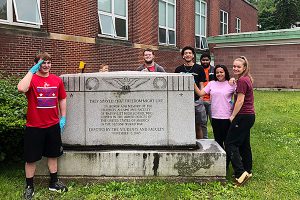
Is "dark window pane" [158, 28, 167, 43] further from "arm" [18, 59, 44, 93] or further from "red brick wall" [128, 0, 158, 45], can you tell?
"arm" [18, 59, 44, 93]

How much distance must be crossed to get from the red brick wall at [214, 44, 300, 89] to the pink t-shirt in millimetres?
15293

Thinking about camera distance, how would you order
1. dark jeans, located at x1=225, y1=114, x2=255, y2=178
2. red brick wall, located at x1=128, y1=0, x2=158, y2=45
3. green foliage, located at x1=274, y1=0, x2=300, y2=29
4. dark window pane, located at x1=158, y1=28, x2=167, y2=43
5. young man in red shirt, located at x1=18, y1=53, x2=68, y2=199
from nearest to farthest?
1. young man in red shirt, located at x1=18, y1=53, x2=68, y2=199
2. dark jeans, located at x1=225, y1=114, x2=255, y2=178
3. red brick wall, located at x1=128, y1=0, x2=158, y2=45
4. dark window pane, located at x1=158, y1=28, x2=167, y2=43
5. green foliage, located at x1=274, y1=0, x2=300, y2=29

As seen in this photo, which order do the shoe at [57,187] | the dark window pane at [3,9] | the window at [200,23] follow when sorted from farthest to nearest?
the window at [200,23], the dark window pane at [3,9], the shoe at [57,187]

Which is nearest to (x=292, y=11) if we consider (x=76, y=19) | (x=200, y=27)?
(x=200, y=27)

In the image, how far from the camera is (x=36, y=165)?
514cm

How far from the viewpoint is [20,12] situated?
11055mm

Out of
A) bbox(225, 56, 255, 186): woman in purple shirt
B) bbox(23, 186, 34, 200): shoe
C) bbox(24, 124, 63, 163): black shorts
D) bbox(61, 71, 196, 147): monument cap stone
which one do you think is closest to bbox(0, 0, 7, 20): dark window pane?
Result: bbox(61, 71, 196, 147): monument cap stone

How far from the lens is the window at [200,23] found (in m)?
25.2

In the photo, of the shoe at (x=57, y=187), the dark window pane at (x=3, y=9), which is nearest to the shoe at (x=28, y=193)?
the shoe at (x=57, y=187)

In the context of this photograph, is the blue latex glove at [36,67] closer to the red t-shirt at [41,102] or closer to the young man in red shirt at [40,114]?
the young man in red shirt at [40,114]

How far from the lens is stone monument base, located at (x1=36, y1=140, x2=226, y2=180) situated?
16.6 feet

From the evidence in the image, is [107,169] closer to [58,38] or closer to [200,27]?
[58,38]

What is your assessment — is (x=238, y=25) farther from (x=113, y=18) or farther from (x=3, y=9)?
(x=3, y=9)

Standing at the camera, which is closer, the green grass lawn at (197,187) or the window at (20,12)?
the green grass lawn at (197,187)
